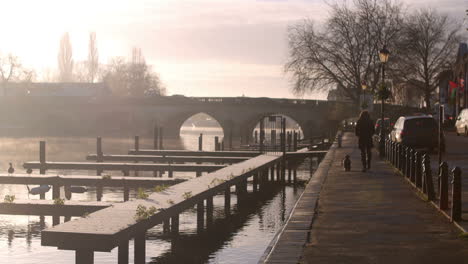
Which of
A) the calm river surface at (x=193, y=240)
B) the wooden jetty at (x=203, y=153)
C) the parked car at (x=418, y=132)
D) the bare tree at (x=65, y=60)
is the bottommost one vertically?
the calm river surface at (x=193, y=240)

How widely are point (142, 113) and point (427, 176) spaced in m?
81.2

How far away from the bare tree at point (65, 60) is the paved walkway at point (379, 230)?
388 ft

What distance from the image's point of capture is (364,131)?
21.1 meters

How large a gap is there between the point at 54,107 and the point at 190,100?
1972cm

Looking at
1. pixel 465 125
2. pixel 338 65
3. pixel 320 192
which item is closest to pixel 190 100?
pixel 338 65

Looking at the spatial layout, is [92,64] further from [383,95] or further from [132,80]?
[383,95]

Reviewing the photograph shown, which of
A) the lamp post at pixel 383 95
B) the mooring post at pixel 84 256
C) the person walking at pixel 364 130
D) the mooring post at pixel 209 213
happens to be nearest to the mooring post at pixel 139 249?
the mooring post at pixel 84 256

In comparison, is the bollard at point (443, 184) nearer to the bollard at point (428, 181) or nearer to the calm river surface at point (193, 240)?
the bollard at point (428, 181)

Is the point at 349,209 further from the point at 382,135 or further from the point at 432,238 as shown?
the point at 382,135

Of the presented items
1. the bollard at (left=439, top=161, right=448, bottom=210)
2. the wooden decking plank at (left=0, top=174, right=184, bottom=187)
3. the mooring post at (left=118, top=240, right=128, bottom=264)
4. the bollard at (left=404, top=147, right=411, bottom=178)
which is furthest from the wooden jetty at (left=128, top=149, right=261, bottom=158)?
the mooring post at (left=118, top=240, right=128, bottom=264)

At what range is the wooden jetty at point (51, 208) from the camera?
14867mm

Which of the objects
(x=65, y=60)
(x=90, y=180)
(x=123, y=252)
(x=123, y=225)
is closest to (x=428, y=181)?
(x=123, y=252)

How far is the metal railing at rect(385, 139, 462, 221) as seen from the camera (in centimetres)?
1098

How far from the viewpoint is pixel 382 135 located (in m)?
27.8
